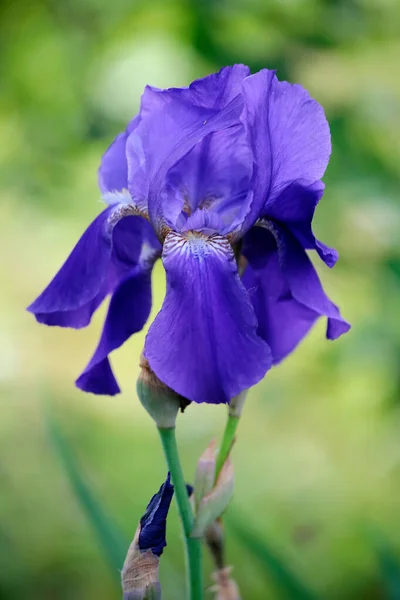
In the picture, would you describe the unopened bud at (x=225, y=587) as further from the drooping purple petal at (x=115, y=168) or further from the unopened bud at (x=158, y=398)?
the drooping purple petal at (x=115, y=168)

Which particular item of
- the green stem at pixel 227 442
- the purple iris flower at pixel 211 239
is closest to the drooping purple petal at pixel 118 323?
the purple iris flower at pixel 211 239

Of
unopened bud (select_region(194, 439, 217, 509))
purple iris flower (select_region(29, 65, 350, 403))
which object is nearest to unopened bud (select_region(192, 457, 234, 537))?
unopened bud (select_region(194, 439, 217, 509))

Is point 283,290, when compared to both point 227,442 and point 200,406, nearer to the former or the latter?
point 227,442

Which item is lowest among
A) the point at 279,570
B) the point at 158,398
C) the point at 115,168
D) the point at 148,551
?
the point at 279,570

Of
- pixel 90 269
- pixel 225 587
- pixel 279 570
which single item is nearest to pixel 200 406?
pixel 279 570

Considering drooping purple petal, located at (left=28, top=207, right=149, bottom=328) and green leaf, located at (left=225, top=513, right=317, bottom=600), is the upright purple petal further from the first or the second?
green leaf, located at (left=225, top=513, right=317, bottom=600)

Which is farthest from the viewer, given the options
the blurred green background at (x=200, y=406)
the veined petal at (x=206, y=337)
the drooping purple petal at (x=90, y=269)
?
the blurred green background at (x=200, y=406)

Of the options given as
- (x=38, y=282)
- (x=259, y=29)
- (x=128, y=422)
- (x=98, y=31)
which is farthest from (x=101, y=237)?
(x=98, y=31)
